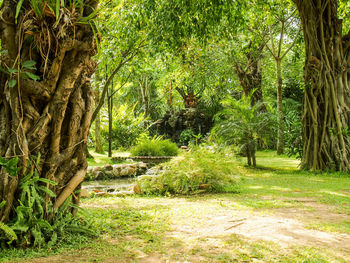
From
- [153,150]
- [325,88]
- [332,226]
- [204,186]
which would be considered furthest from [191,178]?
[153,150]

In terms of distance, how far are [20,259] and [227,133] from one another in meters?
6.72

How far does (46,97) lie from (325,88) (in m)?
6.64

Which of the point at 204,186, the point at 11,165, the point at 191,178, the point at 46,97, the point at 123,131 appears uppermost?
the point at 123,131

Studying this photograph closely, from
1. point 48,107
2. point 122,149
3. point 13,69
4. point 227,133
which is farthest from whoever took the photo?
point 122,149

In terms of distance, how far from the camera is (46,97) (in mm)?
2475

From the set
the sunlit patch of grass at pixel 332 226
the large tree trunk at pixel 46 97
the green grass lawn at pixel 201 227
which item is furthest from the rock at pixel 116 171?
the sunlit patch of grass at pixel 332 226

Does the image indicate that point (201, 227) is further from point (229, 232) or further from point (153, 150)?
point (153, 150)

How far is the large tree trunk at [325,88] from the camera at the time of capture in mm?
7223

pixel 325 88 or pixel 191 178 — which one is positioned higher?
pixel 325 88

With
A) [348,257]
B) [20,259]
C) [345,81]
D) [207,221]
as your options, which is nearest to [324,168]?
[345,81]

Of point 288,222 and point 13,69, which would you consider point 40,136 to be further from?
point 288,222

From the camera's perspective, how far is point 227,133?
8289 millimetres

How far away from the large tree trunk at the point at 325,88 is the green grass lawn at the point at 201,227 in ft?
7.01

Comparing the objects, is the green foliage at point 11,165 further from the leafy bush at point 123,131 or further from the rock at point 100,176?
the leafy bush at point 123,131
